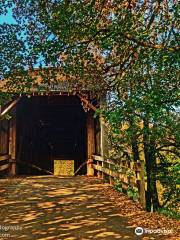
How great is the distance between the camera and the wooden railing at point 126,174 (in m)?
10.1

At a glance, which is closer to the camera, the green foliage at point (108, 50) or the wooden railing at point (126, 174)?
the green foliage at point (108, 50)

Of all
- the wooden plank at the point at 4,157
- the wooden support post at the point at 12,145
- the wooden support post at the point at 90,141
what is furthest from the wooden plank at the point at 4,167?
the wooden support post at the point at 90,141

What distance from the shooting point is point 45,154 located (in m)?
24.2

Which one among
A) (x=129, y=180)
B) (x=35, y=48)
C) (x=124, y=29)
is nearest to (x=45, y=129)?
(x=129, y=180)

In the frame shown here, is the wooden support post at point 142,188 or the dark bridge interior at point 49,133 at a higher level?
the dark bridge interior at point 49,133

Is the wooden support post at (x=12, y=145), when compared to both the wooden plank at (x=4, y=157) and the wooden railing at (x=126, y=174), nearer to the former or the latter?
the wooden plank at (x=4, y=157)

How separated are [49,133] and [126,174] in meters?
13.5

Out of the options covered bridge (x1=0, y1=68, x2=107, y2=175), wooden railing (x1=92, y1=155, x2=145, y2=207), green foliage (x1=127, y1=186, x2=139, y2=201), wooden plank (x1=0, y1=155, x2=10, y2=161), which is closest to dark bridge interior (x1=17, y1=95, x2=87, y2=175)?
covered bridge (x1=0, y1=68, x2=107, y2=175)

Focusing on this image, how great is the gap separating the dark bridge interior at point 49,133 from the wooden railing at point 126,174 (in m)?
6.48

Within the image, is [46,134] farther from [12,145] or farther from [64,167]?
[64,167]

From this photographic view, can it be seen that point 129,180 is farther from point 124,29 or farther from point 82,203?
point 124,29

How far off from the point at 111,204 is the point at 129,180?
4.05 feet

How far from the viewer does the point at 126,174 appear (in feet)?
37.9

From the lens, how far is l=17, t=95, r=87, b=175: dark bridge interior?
829 inches
